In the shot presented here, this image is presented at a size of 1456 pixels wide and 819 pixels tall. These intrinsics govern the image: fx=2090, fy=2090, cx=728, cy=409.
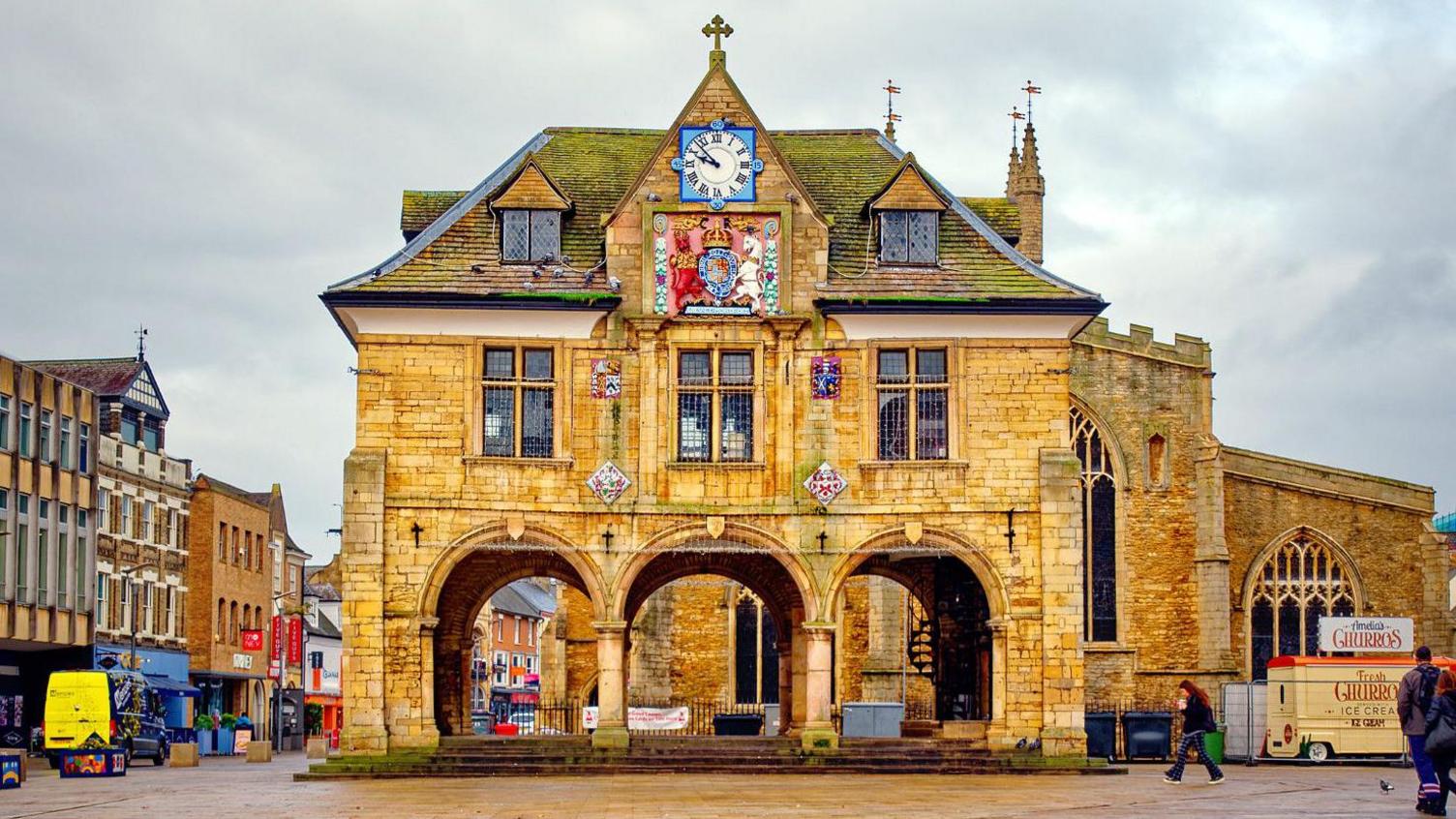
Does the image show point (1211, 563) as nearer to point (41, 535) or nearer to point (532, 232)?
point (532, 232)

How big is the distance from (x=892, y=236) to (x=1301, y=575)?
22675mm

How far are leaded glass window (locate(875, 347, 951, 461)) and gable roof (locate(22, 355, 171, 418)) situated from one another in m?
38.0

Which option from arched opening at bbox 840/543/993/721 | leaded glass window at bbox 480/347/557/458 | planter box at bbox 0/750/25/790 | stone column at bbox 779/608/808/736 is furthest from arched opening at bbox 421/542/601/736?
planter box at bbox 0/750/25/790

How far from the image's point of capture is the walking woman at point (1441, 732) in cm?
2142

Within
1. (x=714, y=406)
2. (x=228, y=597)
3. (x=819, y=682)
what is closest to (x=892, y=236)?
(x=714, y=406)

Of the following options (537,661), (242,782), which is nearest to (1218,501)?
(242,782)

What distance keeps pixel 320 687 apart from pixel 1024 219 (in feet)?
150

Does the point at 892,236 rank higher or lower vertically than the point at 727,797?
higher

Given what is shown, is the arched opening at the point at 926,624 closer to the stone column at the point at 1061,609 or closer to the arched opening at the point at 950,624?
the arched opening at the point at 950,624

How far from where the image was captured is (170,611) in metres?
66.6

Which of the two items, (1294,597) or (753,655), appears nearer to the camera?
(753,655)

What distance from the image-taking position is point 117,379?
227 feet

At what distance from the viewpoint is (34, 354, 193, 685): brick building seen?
60.9 m

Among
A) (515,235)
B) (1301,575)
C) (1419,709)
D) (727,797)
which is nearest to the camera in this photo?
(1419,709)
